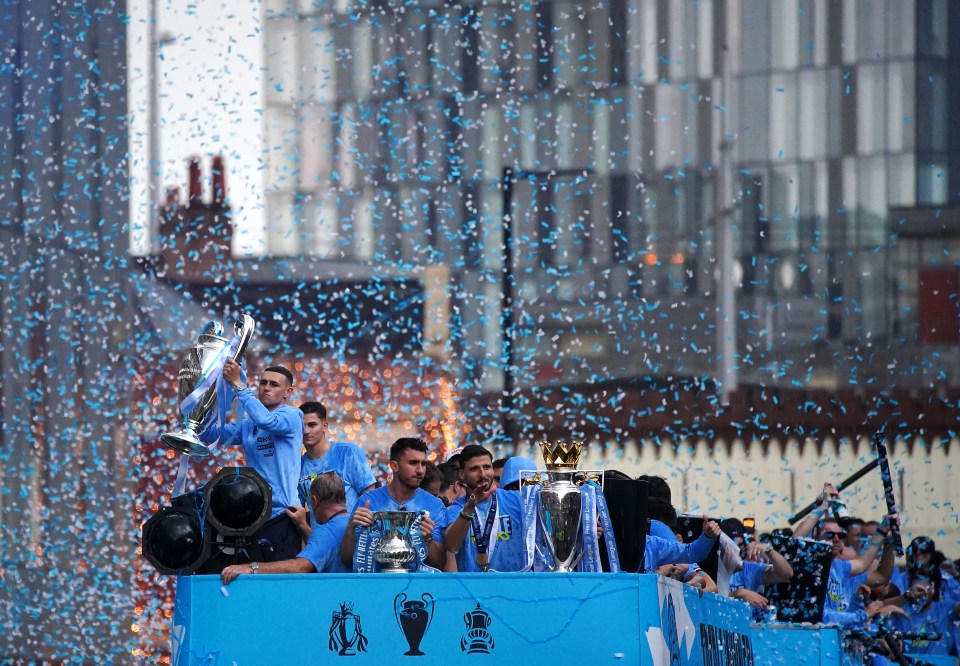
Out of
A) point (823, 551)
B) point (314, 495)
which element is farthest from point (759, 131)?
point (314, 495)

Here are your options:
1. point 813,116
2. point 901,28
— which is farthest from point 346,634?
point 901,28

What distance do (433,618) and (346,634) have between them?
0.29 meters

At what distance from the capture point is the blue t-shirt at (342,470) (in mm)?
7684

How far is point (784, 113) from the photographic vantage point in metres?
19.5

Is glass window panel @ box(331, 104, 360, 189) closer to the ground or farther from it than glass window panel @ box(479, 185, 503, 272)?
farther from it

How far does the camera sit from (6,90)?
17391 millimetres

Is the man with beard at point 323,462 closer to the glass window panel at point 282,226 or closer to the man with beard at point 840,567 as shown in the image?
the man with beard at point 840,567

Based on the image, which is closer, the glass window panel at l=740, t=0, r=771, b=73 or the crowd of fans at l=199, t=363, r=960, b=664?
the crowd of fans at l=199, t=363, r=960, b=664

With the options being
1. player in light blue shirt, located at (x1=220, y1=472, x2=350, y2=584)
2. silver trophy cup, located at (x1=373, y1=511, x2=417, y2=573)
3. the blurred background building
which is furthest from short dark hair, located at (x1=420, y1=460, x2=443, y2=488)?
the blurred background building

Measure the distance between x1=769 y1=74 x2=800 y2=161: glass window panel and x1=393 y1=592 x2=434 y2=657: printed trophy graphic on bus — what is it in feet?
48.6

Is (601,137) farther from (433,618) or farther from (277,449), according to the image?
(433,618)

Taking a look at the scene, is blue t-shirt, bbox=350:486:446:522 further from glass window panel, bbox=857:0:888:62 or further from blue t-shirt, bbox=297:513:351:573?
glass window panel, bbox=857:0:888:62

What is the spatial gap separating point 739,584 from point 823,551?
46 cm

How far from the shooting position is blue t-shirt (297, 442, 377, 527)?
768 centimetres
